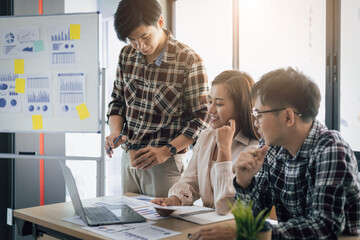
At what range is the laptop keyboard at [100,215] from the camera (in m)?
1.47

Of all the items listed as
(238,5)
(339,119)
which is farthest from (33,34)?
(339,119)

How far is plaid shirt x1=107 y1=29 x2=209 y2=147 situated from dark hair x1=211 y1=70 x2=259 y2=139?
0.19 meters

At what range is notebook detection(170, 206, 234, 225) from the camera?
58.4 inches

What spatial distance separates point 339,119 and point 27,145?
2538 mm

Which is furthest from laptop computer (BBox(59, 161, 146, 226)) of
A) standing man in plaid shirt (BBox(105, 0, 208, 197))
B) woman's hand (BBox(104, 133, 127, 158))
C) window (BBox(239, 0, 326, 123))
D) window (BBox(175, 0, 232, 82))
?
window (BBox(175, 0, 232, 82))

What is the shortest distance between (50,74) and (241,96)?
162 cm

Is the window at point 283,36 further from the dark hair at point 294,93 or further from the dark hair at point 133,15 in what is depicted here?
the dark hair at point 294,93

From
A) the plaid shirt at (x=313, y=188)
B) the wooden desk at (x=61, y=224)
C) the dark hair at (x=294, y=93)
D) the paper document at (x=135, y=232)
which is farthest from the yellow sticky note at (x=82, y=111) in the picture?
the dark hair at (x=294, y=93)

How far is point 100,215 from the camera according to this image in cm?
154

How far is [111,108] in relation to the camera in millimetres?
2246

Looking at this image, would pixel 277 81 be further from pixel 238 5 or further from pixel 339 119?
pixel 238 5

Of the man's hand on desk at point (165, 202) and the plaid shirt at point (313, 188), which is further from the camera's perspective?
the man's hand on desk at point (165, 202)

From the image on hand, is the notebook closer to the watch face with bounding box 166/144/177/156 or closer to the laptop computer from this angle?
the laptop computer

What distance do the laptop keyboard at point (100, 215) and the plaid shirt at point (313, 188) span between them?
499mm
